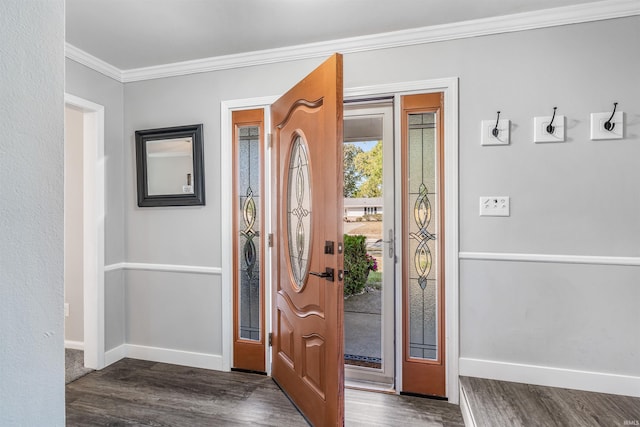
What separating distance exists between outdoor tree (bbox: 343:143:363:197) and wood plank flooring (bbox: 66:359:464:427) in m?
1.98

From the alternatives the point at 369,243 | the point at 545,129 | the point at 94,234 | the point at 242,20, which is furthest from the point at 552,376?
the point at 94,234

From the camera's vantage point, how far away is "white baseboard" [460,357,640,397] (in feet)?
6.50

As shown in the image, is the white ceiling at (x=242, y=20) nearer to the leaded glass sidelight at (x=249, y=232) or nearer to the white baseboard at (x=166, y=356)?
the leaded glass sidelight at (x=249, y=232)

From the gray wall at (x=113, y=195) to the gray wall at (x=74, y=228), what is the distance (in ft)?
1.68

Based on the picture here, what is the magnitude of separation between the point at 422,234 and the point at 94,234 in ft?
8.03

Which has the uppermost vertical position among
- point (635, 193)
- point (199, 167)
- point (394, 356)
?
point (199, 167)

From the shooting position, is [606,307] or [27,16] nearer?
[27,16]

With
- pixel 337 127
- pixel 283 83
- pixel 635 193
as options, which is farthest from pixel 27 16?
pixel 635 193

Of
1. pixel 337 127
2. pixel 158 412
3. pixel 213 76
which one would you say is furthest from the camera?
pixel 213 76

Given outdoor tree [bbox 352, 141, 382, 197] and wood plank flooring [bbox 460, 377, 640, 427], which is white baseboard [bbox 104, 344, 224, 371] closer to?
wood plank flooring [bbox 460, 377, 640, 427]

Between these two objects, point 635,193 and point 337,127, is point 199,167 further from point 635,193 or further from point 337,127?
point 635,193

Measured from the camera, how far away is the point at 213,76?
2697 millimetres

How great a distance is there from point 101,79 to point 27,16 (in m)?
2.55

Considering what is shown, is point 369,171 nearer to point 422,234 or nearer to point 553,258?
point 422,234
